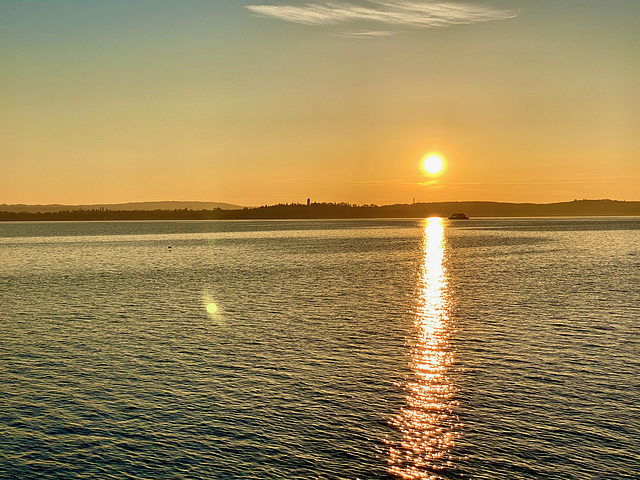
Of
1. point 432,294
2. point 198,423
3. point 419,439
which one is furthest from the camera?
point 432,294

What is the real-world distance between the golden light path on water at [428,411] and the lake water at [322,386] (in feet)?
0.31

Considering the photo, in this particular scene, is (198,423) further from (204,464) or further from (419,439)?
(419,439)

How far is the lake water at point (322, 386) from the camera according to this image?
66.8ft

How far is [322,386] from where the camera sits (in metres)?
28.4

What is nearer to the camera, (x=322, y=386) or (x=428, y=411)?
(x=428, y=411)

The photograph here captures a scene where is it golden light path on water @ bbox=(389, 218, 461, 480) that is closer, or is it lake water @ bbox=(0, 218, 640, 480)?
golden light path on water @ bbox=(389, 218, 461, 480)

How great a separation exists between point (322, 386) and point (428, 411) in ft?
18.6

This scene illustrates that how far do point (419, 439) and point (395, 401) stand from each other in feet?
14.1

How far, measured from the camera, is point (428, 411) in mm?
24953

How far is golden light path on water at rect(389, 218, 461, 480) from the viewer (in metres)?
19.9

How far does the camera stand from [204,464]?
66.3 feet

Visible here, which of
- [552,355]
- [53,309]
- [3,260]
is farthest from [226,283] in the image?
[3,260]

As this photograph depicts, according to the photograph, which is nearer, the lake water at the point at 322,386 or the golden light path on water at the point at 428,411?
the golden light path on water at the point at 428,411

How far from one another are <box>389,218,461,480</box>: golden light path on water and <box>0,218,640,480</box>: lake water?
0.31 ft
